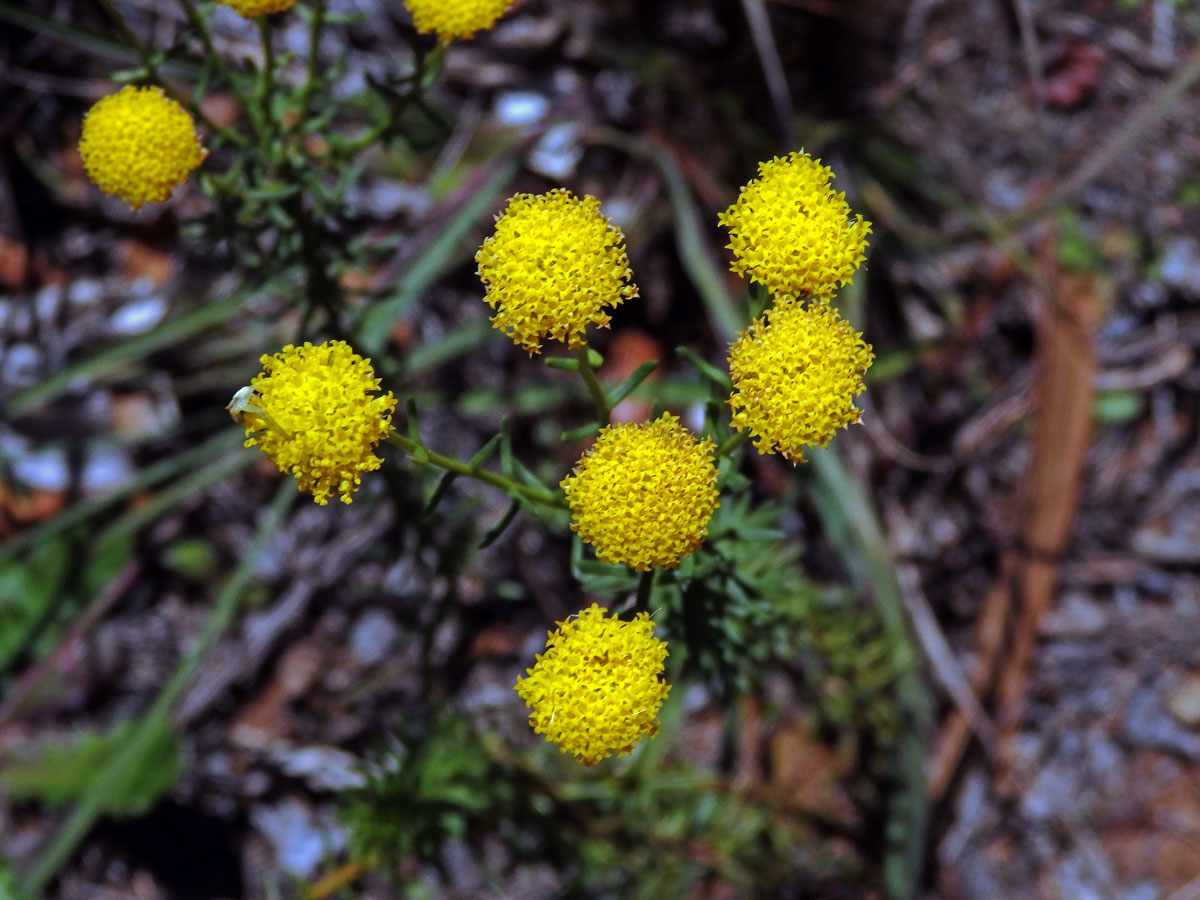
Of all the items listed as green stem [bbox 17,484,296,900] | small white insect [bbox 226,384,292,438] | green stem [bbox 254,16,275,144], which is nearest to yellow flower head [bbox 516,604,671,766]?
small white insect [bbox 226,384,292,438]

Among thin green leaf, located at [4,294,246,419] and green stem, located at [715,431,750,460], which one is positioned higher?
green stem, located at [715,431,750,460]

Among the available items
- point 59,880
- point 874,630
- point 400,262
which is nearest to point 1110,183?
point 874,630

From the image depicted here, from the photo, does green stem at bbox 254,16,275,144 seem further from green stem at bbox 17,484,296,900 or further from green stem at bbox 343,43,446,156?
green stem at bbox 17,484,296,900

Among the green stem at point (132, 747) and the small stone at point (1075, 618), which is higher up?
the green stem at point (132, 747)

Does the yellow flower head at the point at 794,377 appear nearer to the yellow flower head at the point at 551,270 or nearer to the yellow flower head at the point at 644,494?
the yellow flower head at the point at 644,494

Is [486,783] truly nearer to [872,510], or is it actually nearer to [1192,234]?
[872,510]

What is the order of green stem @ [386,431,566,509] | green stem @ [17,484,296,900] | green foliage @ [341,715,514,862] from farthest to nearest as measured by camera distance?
green stem @ [17,484,296,900]
green foliage @ [341,715,514,862]
green stem @ [386,431,566,509]

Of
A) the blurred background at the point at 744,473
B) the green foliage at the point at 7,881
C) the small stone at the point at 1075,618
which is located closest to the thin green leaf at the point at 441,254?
the blurred background at the point at 744,473
